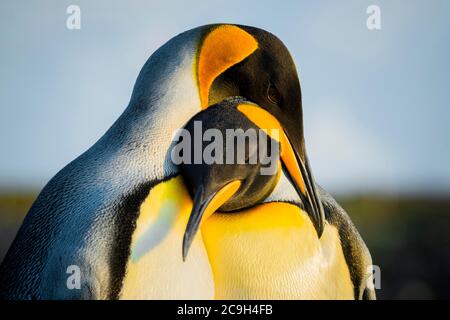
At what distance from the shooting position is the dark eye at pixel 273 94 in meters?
1.88

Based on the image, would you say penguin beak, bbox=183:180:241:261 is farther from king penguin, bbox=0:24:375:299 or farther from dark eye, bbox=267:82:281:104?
dark eye, bbox=267:82:281:104

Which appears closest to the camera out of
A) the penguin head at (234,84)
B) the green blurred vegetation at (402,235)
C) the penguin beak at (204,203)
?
the penguin beak at (204,203)

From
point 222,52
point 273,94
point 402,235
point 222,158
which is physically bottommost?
point 402,235

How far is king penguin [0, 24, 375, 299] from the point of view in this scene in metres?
1.63

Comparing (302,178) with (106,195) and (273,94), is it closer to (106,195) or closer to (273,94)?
(273,94)

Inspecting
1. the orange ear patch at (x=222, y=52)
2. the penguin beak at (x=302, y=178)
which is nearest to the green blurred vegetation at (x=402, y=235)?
the penguin beak at (x=302, y=178)

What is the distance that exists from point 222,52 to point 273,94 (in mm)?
177

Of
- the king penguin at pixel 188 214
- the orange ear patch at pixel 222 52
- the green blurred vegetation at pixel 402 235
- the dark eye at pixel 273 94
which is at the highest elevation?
the orange ear patch at pixel 222 52

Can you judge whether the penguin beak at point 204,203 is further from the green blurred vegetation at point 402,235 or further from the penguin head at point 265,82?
the green blurred vegetation at point 402,235

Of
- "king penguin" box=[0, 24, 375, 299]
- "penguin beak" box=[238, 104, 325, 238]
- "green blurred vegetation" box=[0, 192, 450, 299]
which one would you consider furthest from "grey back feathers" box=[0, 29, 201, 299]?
"green blurred vegetation" box=[0, 192, 450, 299]

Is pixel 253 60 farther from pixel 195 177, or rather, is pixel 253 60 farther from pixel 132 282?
pixel 132 282

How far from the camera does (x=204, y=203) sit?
5.33 feet

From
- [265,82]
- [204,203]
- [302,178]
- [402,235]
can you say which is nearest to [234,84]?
[265,82]
